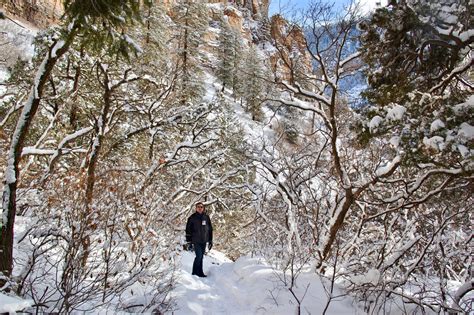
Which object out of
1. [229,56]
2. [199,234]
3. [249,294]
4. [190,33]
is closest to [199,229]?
[199,234]

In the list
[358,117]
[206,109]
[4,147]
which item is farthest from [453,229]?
[4,147]

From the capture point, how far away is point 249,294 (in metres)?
6.51

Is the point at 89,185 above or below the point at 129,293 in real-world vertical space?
above

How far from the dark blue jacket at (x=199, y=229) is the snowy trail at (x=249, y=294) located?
865mm

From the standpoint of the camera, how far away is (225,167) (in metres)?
20.1

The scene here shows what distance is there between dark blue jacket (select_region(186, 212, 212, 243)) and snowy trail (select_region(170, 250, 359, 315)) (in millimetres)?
865

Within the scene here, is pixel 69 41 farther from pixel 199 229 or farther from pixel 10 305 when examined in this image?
pixel 199 229

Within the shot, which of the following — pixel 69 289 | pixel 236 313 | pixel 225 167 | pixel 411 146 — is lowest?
pixel 236 313

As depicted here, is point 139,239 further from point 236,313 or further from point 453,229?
point 453,229

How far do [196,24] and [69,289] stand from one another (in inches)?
1106

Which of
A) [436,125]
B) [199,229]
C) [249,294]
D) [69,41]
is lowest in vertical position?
[249,294]

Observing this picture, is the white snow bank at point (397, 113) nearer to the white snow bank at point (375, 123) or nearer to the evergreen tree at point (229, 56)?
the white snow bank at point (375, 123)

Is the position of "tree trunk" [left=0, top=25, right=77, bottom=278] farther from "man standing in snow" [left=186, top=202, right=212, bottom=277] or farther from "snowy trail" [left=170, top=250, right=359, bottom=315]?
"man standing in snow" [left=186, top=202, right=212, bottom=277]

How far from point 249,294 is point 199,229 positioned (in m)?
2.23
